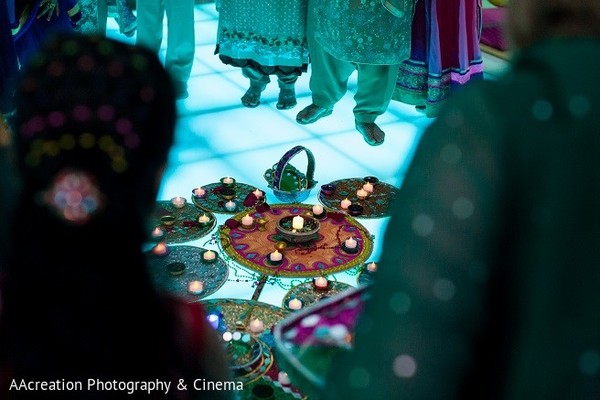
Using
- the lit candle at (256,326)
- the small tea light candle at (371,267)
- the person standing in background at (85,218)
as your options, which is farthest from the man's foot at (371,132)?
the person standing in background at (85,218)

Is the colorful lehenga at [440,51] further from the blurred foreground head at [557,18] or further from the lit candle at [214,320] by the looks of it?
the blurred foreground head at [557,18]

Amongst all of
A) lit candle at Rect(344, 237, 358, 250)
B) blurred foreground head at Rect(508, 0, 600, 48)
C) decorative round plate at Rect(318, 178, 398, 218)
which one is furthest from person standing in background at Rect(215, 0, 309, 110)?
blurred foreground head at Rect(508, 0, 600, 48)

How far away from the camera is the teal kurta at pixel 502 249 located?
23.3 inches

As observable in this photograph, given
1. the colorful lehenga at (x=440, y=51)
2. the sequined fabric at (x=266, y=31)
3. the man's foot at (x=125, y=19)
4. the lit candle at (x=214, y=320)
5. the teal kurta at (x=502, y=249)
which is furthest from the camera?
the man's foot at (x=125, y=19)

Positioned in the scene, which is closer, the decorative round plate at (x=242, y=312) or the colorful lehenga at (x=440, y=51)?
the decorative round plate at (x=242, y=312)

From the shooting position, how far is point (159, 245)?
249cm

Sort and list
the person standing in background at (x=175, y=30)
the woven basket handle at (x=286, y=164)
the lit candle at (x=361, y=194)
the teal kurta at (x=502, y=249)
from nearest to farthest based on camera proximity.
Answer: the teal kurta at (x=502, y=249), the woven basket handle at (x=286, y=164), the lit candle at (x=361, y=194), the person standing in background at (x=175, y=30)

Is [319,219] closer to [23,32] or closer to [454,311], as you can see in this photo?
[23,32]

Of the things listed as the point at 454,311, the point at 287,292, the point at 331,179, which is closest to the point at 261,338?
the point at 287,292

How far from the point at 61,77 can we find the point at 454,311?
50cm

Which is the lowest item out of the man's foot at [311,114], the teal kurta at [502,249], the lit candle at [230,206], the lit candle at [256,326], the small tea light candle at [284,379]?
the man's foot at [311,114]

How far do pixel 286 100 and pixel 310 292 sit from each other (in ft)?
6.11

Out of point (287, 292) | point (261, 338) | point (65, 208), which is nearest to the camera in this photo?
point (65, 208)

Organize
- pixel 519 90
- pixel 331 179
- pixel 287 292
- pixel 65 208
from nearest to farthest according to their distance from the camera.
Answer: pixel 519 90
pixel 65 208
pixel 287 292
pixel 331 179
